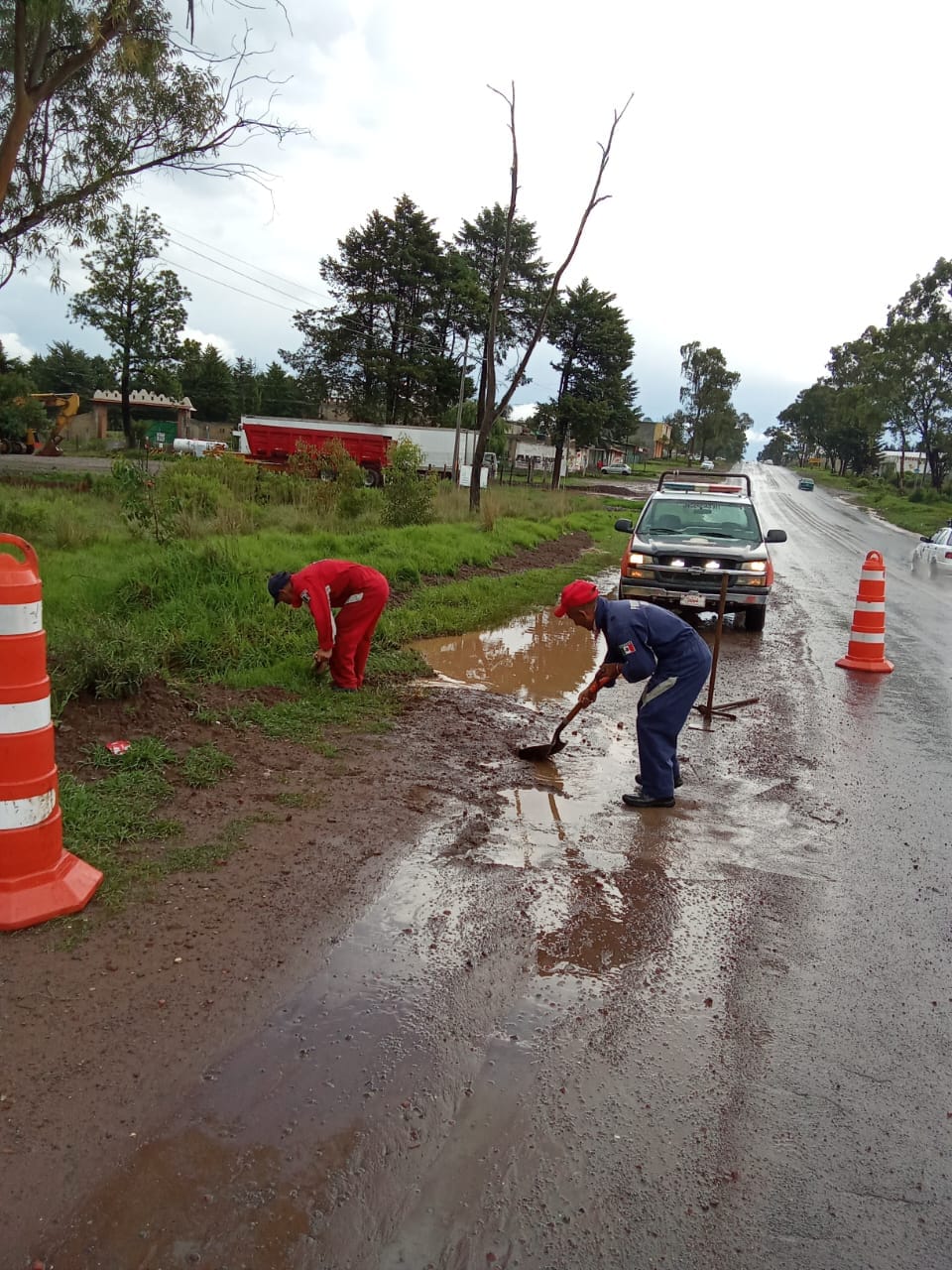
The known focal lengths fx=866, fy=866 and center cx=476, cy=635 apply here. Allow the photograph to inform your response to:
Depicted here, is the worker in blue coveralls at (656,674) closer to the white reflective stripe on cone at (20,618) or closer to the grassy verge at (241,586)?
the grassy verge at (241,586)

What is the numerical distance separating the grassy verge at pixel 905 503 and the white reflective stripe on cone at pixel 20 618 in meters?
38.3

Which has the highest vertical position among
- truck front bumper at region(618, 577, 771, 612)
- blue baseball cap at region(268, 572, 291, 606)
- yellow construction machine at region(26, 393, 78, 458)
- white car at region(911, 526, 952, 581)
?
yellow construction machine at region(26, 393, 78, 458)

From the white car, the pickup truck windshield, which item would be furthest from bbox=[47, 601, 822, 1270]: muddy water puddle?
the white car

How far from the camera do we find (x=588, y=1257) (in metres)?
2.09

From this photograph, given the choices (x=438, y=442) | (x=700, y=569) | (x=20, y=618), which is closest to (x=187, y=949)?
(x=20, y=618)

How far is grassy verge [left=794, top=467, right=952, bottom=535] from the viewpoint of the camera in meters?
40.1

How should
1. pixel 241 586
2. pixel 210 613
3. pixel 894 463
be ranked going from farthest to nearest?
pixel 894 463
pixel 241 586
pixel 210 613

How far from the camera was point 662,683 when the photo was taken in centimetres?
516

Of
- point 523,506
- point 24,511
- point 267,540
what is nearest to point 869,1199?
point 267,540

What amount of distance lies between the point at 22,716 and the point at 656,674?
11.2ft

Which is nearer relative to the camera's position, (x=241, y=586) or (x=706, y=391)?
(x=241, y=586)

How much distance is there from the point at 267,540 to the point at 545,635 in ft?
12.6

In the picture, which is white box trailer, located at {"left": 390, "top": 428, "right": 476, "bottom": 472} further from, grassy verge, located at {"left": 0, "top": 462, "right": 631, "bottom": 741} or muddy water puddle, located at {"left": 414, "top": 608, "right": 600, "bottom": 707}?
muddy water puddle, located at {"left": 414, "top": 608, "right": 600, "bottom": 707}

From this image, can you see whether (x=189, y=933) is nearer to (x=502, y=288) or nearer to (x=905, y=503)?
(x=502, y=288)
